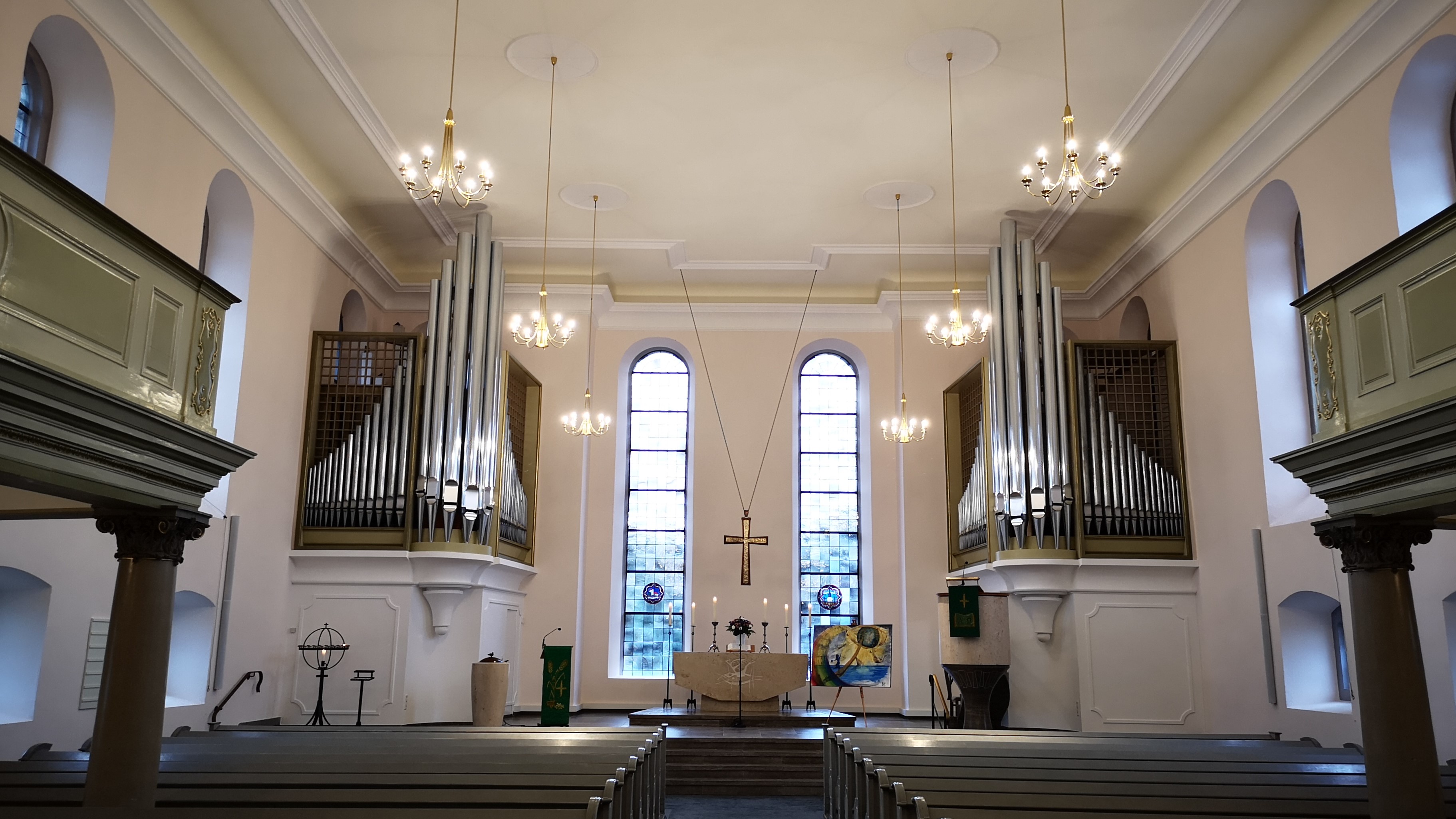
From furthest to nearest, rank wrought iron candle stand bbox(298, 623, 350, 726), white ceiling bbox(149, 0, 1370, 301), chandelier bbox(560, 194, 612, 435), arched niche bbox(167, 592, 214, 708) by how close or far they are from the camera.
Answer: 1. chandelier bbox(560, 194, 612, 435)
2. wrought iron candle stand bbox(298, 623, 350, 726)
3. arched niche bbox(167, 592, 214, 708)
4. white ceiling bbox(149, 0, 1370, 301)

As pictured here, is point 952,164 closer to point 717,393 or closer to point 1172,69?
point 1172,69

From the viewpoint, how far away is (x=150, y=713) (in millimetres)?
5199

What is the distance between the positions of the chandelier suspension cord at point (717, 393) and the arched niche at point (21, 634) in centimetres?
850

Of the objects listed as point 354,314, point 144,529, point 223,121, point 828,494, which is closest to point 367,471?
point 354,314

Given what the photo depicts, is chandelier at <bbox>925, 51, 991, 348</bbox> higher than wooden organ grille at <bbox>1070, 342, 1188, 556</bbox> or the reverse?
higher

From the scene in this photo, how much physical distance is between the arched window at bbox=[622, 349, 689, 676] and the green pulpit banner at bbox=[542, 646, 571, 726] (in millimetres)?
2782

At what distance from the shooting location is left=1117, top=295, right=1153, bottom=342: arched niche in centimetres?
1342

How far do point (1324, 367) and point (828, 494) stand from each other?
9.48m

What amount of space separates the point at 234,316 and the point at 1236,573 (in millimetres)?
10195

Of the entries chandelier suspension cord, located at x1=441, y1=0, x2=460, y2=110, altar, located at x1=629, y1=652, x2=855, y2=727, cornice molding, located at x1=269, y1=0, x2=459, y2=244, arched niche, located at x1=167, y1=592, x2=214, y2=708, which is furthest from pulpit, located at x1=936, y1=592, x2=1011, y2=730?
cornice molding, located at x1=269, y1=0, x2=459, y2=244

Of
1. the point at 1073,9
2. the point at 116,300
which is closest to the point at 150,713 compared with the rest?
the point at 116,300

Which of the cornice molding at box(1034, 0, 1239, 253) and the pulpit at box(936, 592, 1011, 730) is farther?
the pulpit at box(936, 592, 1011, 730)

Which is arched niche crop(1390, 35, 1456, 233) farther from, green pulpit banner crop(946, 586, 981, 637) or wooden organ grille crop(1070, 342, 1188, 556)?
green pulpit banner crop(946, 586, 981, 637)

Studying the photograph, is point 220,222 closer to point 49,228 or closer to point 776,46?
point 776,46
